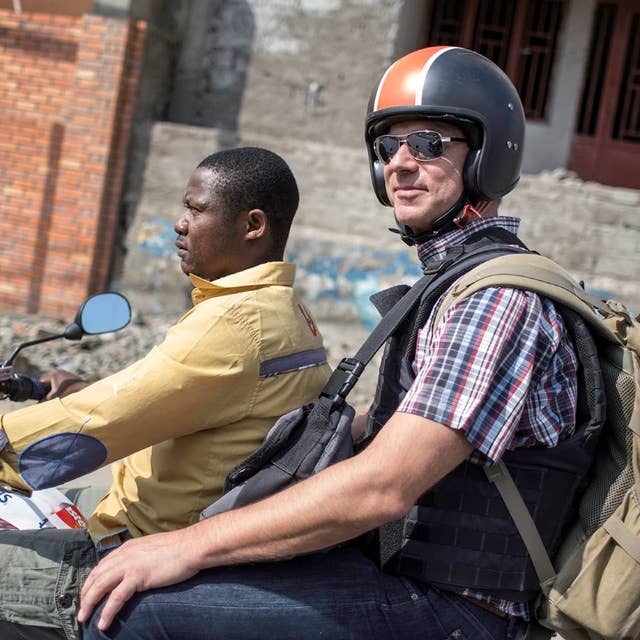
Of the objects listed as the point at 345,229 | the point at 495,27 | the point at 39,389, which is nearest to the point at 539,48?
the point at 495,27

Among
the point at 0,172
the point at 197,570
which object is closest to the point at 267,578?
the point at 197,570

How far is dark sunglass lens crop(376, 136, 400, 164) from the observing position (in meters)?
2.42

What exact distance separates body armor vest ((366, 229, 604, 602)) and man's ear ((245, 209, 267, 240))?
3.13 ft

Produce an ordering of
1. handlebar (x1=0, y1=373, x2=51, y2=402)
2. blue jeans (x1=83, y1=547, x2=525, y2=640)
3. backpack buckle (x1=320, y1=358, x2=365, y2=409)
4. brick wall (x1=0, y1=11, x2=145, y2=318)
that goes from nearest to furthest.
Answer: blue jeans (x1=83, y1=547, x2=525, y2=640) < backpack buckle (x1=320, y1=358, x2=365, y2=409) < handlebar (x1=0, y1=373, x2=51, y2=402) < brick wall (x1=0, y1=11, x2=145, y2=318)

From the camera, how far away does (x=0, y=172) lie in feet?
33.5

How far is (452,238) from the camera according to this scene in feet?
7.86

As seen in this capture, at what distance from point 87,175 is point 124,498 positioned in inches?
319

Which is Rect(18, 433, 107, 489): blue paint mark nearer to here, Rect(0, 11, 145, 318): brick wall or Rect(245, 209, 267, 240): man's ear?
Rect(245, 209, 267, 240): man's ear

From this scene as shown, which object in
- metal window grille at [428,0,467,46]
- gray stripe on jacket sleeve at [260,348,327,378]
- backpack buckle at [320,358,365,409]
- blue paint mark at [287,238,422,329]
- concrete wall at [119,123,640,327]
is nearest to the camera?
backpack buckle at [320,358,365,409]

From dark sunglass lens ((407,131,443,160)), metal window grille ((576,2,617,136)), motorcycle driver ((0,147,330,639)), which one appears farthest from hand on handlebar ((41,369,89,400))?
metal window grille ((576,2,617,136))

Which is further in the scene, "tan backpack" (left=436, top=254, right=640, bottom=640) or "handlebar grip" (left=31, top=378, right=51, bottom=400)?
"handlebar grip" (left=31, top=378, right=51, bottom=400)

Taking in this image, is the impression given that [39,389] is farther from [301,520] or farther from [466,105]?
[466,105]

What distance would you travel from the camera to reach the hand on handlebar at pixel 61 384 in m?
2.70

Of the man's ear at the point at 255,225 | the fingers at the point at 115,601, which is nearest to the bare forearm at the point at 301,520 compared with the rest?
the fingers at the point at 115,601
